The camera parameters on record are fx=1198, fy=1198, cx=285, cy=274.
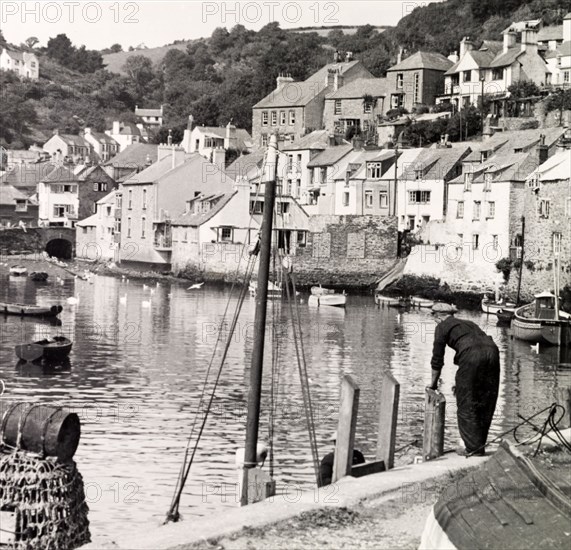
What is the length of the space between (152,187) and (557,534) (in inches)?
3146

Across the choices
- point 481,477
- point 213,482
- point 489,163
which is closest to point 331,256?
point 489,163

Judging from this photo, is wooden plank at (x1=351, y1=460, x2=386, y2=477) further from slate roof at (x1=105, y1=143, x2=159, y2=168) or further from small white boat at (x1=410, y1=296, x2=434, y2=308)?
slate roof at (x1=105, y1=143, x2=159, y2=168)

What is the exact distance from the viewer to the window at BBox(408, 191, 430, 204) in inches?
3017

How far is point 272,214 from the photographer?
683 inches

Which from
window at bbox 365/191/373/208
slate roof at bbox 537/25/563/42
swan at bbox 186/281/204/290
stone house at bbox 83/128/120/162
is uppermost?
slate roof at bbox 537/25/563/42

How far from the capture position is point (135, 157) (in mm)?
115500

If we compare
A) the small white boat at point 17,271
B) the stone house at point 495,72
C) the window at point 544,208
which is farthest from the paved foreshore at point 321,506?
the stone house at point 495,72

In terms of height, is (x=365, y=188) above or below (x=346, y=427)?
above

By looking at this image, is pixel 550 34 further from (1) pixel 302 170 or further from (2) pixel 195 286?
(2) pixel 195 286

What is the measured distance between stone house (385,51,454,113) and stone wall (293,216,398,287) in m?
26.7

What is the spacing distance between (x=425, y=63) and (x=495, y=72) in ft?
27.0

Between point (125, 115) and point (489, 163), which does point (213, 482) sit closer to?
point (489, 163)

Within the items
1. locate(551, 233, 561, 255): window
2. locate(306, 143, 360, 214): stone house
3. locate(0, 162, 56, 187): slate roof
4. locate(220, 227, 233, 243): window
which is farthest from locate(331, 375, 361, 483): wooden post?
locate(0, 162, 56, 187): slate roof

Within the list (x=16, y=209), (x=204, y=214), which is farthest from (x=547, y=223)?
(x=16, y=209)
